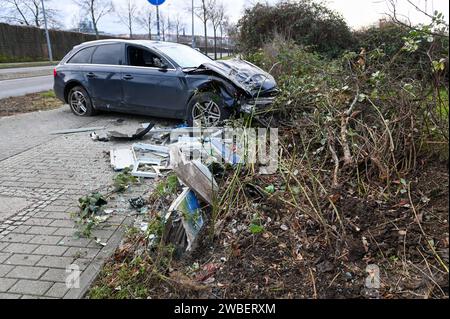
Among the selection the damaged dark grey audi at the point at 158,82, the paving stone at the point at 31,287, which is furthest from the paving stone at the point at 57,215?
the damaged dark grey audi at the point at 158,82

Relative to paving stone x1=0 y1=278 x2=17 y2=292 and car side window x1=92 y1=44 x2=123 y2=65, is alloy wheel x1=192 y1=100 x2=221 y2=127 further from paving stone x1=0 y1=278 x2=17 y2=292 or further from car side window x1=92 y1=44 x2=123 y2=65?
paving stone x1=0 y1=278 x2=17 y2=292

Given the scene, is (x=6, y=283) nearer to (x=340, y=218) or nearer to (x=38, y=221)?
(x=38, y=221)

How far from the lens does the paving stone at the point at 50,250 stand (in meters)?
3.36

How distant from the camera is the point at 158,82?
293 inches

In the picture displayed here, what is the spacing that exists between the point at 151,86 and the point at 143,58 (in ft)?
2.33

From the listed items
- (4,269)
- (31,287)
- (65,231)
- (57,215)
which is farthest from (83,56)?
(31,287)

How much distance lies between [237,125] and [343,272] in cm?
317

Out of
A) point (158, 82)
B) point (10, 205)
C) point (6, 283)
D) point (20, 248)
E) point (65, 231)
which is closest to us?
point (6, 283)

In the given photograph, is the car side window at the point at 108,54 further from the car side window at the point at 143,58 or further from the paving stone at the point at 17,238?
the paving stone at the point at 17,238

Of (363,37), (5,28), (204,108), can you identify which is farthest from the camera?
(5,28)

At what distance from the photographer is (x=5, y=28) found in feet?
109
